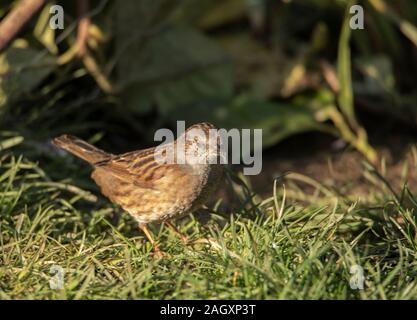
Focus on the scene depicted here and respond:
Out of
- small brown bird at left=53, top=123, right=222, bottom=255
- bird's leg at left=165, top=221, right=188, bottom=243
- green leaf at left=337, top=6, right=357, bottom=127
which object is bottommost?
bird's leg at left=165, top=221, right=188, bottom=243

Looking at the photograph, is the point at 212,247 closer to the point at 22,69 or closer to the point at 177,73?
the point at 22,69

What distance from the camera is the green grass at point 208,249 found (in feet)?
12.2

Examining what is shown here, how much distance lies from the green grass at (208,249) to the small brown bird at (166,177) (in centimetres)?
16

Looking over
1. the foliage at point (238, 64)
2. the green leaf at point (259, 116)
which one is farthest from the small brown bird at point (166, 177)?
the green leaf at point (259, 116)

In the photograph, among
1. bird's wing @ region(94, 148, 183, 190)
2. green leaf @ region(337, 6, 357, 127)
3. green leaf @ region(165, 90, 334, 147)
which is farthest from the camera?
green leaf @ region(165, 90, 334, 147)

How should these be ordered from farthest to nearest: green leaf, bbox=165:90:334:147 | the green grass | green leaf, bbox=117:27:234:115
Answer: green leaf, bbox=117:27:234:115 → green leaf, bbox=165:90:334:147 → the green grass

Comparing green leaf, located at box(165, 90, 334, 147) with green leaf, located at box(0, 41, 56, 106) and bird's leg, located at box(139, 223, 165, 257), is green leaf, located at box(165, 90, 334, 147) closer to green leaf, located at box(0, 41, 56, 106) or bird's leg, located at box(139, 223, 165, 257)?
green leaf, located at box(0, 41, 56, 106)

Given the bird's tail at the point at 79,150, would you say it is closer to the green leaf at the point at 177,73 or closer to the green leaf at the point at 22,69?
the green leaf at the point at 22,69

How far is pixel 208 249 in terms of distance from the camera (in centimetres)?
433

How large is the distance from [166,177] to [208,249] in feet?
1.90

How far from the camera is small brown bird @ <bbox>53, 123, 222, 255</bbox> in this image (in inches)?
181

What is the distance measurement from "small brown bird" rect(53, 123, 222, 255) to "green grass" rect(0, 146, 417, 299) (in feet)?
0.53

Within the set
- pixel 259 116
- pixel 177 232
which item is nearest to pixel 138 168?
pixel 177 232

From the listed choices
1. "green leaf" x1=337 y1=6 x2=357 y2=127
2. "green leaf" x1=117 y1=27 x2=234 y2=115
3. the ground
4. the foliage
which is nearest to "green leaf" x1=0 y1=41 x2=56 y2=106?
the foliage
